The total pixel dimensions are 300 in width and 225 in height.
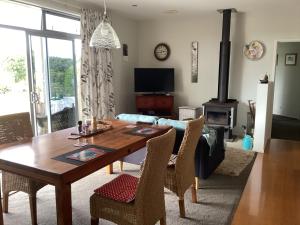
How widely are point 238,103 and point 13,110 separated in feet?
14.1

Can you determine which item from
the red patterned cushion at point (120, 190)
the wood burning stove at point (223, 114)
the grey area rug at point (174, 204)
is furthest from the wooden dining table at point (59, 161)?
the wood burning stove at point (223, 114)

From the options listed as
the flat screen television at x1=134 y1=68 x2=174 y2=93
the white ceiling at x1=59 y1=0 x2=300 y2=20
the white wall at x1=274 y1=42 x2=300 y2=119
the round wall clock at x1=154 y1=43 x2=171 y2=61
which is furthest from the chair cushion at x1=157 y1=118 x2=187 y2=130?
the white wall at x1=274 y1=42 x2=300 y2=119

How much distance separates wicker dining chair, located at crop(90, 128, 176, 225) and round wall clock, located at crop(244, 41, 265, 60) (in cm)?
419

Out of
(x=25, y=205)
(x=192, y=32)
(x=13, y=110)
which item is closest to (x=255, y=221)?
(x=25, y=205)

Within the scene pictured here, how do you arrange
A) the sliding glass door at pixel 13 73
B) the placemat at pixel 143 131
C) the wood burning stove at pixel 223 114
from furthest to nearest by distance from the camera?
the wood burning stove at pixel 223 114, the sliding glass door at pixel 13 73, the placemat at pixel 143 131

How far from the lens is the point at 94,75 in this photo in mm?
4902

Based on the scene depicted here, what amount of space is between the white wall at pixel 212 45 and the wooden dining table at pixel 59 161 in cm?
342

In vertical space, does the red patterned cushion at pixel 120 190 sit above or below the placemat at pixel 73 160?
below

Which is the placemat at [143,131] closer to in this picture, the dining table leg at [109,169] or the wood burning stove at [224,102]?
the dining table leg at [109,169]

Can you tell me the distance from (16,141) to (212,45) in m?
4.54

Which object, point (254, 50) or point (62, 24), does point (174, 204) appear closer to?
point (62, 24)

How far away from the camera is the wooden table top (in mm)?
1747

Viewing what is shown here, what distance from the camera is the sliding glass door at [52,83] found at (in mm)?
4121

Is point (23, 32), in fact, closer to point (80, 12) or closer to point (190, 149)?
point (80, 12)
